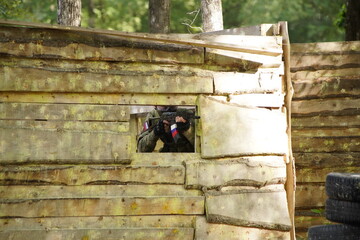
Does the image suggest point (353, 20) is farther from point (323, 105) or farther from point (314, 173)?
point (314, 173)

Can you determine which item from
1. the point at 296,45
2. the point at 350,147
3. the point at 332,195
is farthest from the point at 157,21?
the point at 332,195

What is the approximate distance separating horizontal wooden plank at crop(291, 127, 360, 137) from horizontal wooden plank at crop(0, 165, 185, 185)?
11.5ft

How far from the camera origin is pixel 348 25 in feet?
53.8

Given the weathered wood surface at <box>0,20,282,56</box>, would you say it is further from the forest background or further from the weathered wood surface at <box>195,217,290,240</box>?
the forest background

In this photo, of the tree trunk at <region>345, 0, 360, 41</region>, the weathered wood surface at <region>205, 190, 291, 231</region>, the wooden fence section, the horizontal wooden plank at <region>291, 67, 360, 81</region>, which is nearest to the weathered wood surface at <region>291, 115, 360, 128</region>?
the wooden fence section

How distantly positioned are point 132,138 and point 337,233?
2722mm

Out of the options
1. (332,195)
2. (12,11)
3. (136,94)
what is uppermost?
(12,11)

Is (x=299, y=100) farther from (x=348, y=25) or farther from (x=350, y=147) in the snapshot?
(x=348, y=25)

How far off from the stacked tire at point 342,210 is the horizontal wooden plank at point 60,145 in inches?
97.5

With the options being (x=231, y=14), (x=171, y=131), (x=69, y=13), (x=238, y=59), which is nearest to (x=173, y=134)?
(x=171, y=131)

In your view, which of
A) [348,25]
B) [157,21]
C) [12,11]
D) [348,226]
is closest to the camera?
[348,226]

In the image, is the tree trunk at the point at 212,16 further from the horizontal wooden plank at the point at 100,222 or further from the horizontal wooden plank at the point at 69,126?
the horizontal wooden plank at the point at 100,222

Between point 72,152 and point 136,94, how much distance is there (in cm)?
106

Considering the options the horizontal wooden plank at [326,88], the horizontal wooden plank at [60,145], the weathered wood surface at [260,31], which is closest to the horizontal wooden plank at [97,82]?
the horizontal wooden plank at [60,145]
